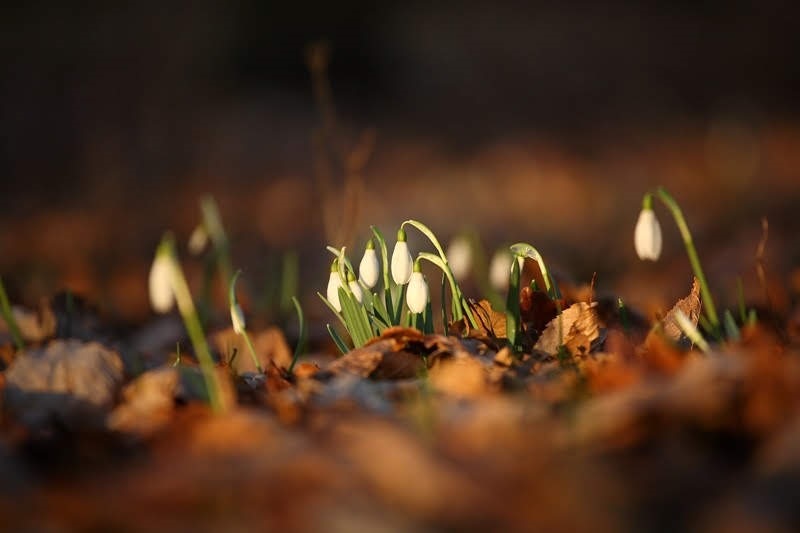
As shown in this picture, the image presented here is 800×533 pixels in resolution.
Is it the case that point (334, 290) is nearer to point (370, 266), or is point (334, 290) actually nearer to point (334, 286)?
point (334, 286)

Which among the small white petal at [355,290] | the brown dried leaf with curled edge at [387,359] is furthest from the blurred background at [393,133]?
the brown dried leaf with curled edge at [387,359]

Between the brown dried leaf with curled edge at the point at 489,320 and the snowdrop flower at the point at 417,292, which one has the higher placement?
the snowdrop flower at the point at 417,292

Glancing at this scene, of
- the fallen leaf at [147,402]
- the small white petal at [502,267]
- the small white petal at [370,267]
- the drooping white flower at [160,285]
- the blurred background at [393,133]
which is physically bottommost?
the blurred background at [393,133]

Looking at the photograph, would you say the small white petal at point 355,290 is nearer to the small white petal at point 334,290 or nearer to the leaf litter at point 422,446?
the small white petal at point 334,290

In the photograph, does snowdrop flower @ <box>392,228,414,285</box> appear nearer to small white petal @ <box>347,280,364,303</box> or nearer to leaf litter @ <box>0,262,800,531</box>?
small white petal @ <box>347,280,364,303</box>

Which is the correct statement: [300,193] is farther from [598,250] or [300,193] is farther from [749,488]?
[749,488]

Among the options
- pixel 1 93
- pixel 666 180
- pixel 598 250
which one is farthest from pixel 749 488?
pixel 1 93
